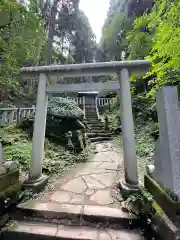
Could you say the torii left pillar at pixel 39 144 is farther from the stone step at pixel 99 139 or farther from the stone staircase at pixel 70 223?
the stone step at pixel 99 139

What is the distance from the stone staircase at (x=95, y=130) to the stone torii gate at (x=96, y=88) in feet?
17.6

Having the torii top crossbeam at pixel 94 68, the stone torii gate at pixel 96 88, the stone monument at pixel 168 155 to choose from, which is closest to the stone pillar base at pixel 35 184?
the stone torii gate at pixel 96 88

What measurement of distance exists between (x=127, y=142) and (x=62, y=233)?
74.6 inches

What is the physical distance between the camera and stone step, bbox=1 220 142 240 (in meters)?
2.05

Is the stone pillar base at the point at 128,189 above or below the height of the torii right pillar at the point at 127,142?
below

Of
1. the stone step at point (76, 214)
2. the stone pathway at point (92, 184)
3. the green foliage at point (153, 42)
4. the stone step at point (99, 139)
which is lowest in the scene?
the stone step at point (76, 214)

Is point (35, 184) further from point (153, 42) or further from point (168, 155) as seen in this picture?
point (153, 42)

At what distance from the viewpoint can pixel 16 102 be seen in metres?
13.3

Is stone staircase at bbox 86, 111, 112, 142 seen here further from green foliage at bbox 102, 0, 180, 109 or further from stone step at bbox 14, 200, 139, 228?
stone step at bbox 14, 200, 139, 228

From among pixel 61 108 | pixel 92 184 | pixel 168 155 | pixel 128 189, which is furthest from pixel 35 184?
pixel 61 108

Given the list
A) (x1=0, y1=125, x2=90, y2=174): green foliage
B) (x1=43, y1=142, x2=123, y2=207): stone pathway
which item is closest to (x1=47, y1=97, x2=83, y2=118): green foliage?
(x1=0, y1=125, x2=90, y2=174): green foliage

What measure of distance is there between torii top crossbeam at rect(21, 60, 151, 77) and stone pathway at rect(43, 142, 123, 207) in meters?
2.64

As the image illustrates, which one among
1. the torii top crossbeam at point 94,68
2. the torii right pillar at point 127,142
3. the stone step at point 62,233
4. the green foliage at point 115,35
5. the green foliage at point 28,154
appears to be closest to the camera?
the stone step at point 62,233

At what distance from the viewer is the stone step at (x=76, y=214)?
2314 millimetres
